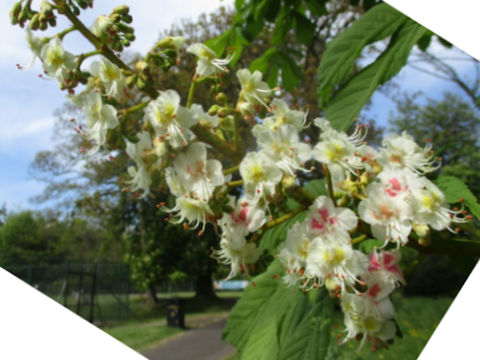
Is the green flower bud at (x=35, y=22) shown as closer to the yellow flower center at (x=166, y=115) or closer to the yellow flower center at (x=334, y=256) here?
the yellow flower center at (x=166, y=115)

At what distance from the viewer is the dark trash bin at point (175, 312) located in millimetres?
2441

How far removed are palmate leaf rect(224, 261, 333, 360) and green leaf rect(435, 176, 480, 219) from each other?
0.21 metres

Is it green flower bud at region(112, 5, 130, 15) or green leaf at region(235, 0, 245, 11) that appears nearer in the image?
green flower bud at region(112, 5, 130, 15)

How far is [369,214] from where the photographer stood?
0.40 meters

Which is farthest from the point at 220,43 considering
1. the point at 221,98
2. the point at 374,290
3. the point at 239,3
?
the point at 374,290

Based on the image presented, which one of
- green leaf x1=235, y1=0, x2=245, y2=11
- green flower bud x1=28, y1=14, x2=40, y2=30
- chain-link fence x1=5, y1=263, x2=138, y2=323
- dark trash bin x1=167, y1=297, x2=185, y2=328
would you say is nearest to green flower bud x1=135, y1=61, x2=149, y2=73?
green flower bud x1=28, y1=14, x2=40, y2=30

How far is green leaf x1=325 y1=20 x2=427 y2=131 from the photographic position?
24.2 inches

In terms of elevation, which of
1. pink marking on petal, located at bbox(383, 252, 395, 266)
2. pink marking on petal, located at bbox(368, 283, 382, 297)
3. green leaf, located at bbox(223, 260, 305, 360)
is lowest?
green leaf, located at bbox(223, 260, 305, 360)

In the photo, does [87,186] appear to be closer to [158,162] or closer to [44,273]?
[44,273]

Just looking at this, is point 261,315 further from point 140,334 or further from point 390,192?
point 140,334

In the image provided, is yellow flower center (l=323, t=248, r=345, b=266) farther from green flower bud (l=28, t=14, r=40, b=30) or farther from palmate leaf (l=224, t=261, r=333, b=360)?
green flower bud (l=28, t=14, r=40, b=30)

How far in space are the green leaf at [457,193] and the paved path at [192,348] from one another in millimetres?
1238

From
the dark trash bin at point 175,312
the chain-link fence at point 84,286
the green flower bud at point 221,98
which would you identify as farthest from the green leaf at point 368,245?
the dark trash bin at point 175,312

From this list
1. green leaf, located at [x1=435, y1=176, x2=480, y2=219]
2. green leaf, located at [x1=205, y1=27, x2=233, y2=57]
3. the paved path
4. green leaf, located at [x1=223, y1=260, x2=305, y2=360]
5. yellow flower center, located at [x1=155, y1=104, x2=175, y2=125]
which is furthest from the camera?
the paved path
